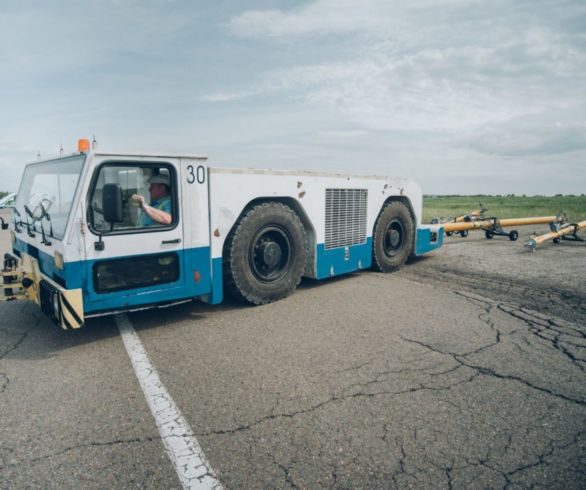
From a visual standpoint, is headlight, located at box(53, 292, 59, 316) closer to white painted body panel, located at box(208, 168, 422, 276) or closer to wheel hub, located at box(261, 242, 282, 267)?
white painted body panel, located at box(208, 168, 422, 276)

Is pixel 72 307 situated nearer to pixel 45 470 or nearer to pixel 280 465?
pixel 45 470

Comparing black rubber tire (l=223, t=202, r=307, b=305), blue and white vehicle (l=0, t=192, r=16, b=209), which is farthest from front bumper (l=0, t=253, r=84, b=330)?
black rubber tire (l=223, t=202, r=307, b=305)

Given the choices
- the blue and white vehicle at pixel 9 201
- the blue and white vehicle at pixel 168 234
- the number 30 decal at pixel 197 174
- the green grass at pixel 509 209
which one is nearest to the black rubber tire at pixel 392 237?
the blue and white vehicle at pixel 168 234

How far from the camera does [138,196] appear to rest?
4.00 m

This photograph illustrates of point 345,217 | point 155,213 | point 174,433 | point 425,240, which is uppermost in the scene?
point 155,213

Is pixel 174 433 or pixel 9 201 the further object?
pixel 9 201

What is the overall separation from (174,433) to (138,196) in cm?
235

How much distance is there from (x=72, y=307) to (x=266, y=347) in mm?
1785

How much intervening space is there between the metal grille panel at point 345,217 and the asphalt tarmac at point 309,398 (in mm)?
1459

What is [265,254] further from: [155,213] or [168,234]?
[155,213]

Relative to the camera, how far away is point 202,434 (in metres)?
2.54

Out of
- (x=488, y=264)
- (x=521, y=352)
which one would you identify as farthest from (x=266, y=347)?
(x=488, y=264)

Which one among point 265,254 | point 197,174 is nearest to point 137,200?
point 197,174

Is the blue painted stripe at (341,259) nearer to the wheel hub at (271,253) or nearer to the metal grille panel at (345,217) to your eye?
the metal grille panel at (345,217)
